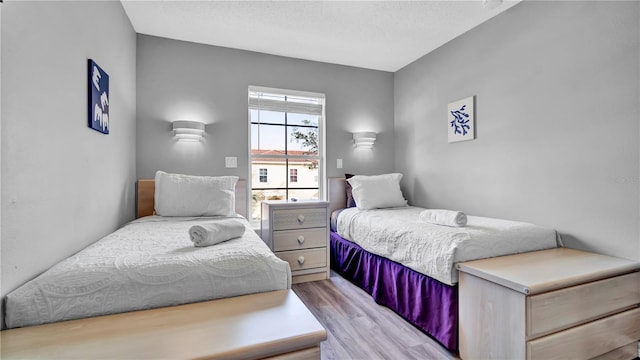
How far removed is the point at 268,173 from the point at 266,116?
0.66 meters

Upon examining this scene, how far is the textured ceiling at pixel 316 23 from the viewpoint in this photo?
7.83ft

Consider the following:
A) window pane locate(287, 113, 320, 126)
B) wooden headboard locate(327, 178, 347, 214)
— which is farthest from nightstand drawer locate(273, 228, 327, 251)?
window pane locate(287, 113, 320, 126)

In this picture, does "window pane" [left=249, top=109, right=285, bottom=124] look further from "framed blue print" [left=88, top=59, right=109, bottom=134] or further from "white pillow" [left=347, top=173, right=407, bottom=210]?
"framed blue print" [left=88, top=59, right=109, bottom=134]

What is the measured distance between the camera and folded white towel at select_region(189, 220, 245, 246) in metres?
1.41

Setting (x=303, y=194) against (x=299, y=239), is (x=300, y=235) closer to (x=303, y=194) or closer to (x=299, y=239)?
(x=299, y=239)

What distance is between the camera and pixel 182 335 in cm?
94

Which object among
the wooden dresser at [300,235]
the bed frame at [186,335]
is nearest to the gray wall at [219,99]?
the wooden dresser at [300,235]

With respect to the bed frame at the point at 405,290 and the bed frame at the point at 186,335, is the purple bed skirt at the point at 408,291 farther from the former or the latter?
the bed frame at the point at 186,335

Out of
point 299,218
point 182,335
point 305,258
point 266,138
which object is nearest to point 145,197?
point 266,138

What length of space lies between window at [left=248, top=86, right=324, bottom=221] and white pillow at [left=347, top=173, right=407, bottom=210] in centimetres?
58

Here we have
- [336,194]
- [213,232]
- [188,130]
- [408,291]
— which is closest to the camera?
[213,232]

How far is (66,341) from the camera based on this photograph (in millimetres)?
891

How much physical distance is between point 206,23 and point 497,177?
2.96 m

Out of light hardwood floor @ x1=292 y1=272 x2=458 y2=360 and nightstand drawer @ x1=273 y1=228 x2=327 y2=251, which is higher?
nightstand drawer @ x1=273 y1=228 x2=327 y2=251
